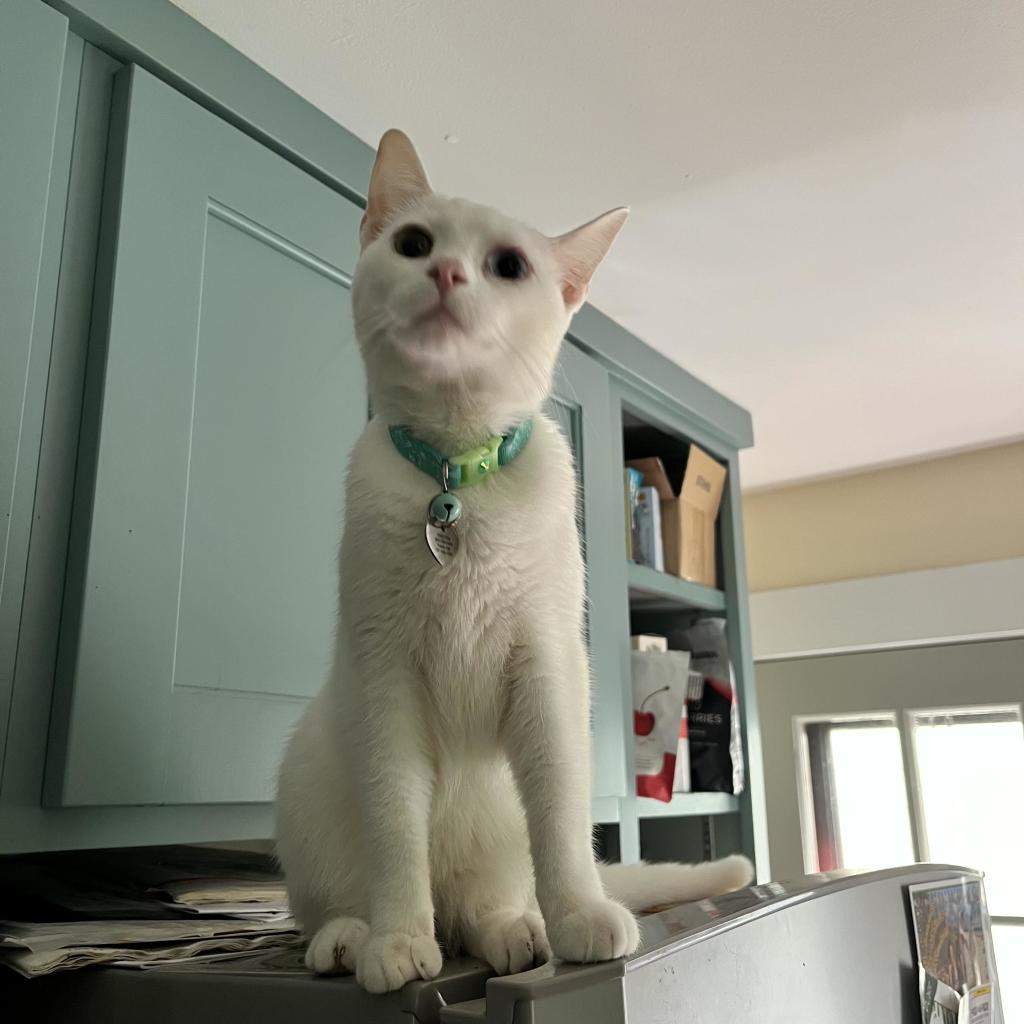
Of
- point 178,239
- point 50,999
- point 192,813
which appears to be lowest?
point 50,999

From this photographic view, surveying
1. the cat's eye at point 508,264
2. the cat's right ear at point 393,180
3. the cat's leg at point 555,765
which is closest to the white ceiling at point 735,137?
the cat's right ear at point 393,180

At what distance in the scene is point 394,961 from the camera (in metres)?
0.49

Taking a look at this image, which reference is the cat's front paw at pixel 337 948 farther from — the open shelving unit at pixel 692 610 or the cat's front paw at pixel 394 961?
the open shelving unit at pixel 692 610

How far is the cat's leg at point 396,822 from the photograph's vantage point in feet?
1.65

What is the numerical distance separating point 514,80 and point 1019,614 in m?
1.71

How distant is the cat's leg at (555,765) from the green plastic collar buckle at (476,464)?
3.7 inches

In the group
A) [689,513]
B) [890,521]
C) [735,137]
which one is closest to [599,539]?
[689,513]

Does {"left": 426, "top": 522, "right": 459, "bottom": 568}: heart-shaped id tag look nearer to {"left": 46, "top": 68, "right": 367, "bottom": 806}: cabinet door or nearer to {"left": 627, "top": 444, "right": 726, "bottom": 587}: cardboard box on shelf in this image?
{"left": 46, "top": 68, "right": 367, "bottom": 806}: cabinet door

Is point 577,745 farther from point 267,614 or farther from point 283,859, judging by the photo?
point 267,614

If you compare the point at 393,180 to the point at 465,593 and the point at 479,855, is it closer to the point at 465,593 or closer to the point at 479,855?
the point at 465,593

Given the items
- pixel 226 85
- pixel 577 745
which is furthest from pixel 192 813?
pixel 226 85

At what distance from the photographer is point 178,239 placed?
98 centimetres

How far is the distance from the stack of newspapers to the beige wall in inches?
69.7

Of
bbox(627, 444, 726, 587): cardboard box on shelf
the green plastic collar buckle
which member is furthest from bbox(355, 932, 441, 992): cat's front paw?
bbox(627, 444, 726, 587): cardboard box on shelf
